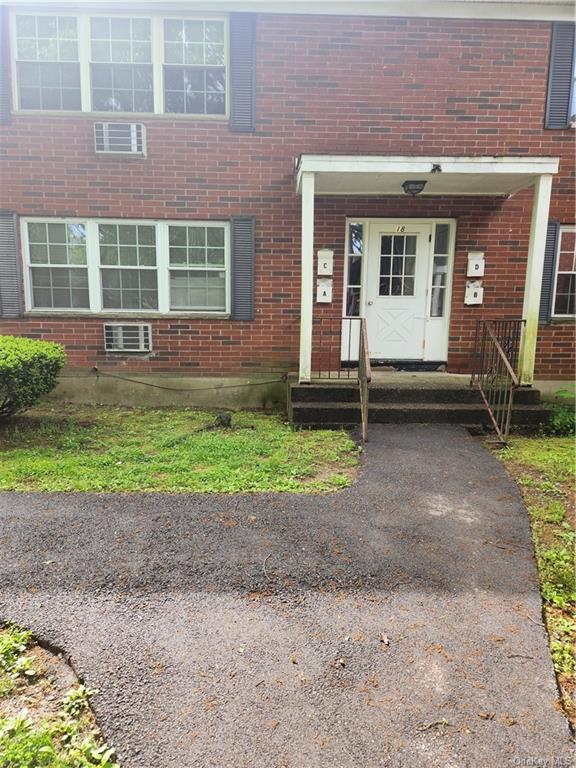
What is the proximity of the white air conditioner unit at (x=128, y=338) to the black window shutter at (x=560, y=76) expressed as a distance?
6538mm

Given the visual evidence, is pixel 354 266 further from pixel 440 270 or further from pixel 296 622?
pixel 296 622

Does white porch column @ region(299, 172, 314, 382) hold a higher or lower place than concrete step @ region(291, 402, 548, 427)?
higher

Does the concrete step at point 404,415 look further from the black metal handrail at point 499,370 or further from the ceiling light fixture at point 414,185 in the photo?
the ceiling light fixture at point 414,185

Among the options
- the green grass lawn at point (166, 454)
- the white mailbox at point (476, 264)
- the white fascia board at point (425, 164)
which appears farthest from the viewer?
the white mailbox at point (476, 264)

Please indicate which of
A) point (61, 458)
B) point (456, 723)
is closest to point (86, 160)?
point (61, 458)

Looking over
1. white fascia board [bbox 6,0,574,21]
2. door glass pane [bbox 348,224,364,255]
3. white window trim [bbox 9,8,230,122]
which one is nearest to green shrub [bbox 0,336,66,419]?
white window trim [bbox 9,8,230,122]

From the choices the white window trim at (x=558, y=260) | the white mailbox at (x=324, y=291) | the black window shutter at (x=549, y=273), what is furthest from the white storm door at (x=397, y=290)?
the white window trim at (x=558, y=260)

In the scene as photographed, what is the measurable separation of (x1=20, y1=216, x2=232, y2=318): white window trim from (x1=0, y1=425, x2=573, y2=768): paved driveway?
392cm

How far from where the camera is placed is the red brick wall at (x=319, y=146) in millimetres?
6754

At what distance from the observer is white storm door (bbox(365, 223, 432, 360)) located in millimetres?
7305

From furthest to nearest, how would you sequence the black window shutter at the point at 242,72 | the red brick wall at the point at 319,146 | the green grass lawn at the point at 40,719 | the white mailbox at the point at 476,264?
the white mailbox at the point at 476,264
the red brick wall at the point at 319,146
the black window shutter at the point at 242,72
the green grass lawn at the point at 40,719

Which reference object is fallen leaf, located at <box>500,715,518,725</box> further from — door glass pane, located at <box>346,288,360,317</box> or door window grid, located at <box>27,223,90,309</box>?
door window grid, located at <box>27,223,90,309</box>

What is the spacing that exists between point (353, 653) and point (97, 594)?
56.8 inches

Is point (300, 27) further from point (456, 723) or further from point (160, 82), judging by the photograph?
point (456, 723)
